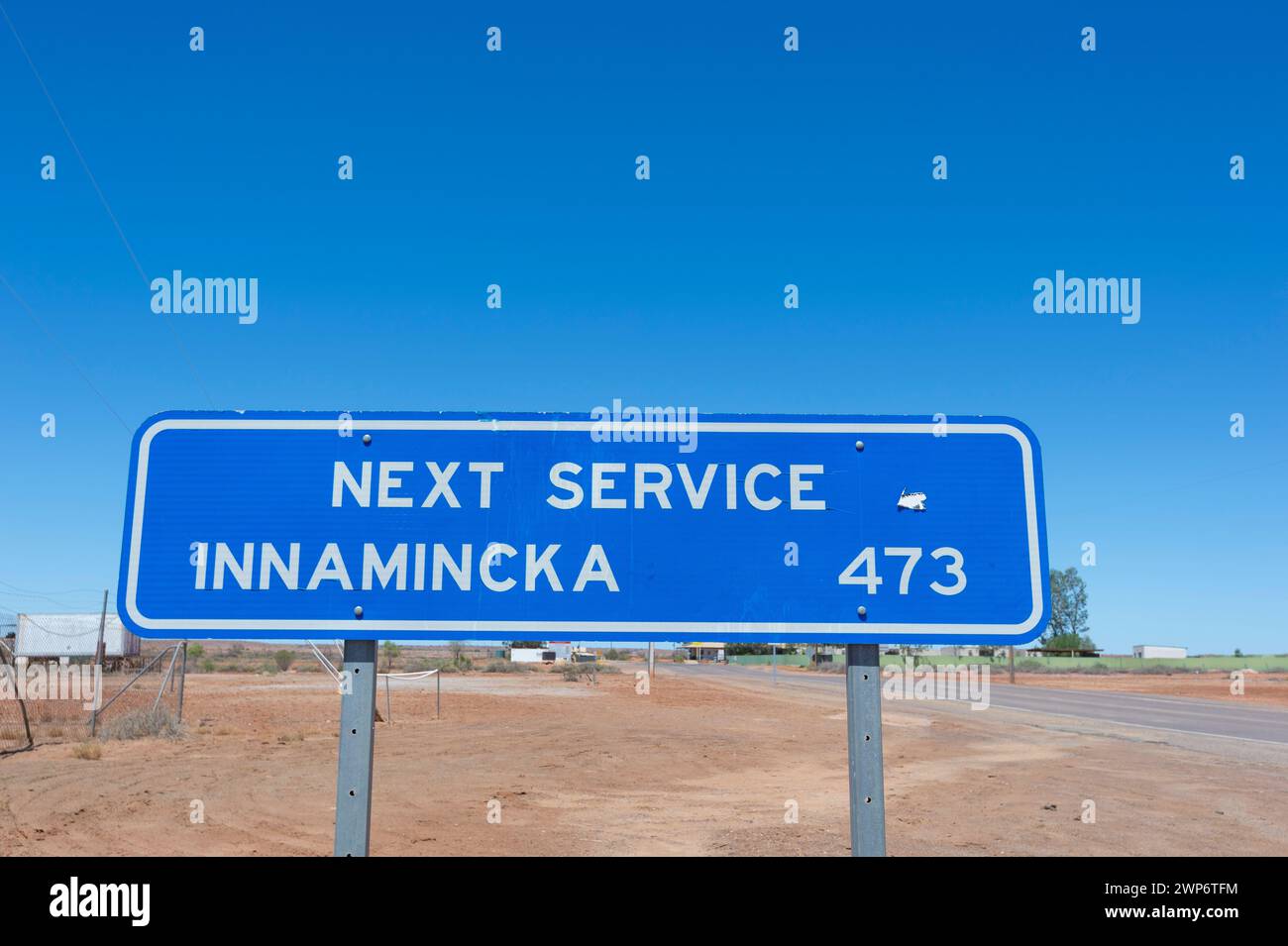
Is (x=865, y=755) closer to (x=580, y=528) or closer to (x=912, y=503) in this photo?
(x=912, y=503)

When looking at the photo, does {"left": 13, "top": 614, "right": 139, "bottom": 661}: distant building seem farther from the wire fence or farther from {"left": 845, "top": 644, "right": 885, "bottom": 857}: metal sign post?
{"left": 845, "top": 644, "right": 885, "bottom": 857}: metal sign post

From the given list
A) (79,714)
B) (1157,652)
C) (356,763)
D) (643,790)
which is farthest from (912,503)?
(1157,652)

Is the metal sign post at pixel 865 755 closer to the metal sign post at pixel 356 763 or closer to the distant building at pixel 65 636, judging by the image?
the metal sign post at pixel 356 763

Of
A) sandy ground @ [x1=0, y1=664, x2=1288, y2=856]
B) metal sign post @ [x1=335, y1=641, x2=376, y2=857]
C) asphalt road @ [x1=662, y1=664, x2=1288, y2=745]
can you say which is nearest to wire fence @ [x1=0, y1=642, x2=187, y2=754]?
sandy ground @ [x1=0, y1=664, x2=1288, y2=856]

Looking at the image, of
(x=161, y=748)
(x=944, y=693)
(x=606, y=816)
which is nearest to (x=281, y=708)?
(x=161, y=748)

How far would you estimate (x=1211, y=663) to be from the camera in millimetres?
80938

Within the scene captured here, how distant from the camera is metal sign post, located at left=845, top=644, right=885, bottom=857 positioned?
200 centimetres

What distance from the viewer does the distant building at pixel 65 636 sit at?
44219 millimetres

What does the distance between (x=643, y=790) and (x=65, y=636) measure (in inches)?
1686

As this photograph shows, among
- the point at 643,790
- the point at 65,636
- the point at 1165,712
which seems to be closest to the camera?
the point at 643,790

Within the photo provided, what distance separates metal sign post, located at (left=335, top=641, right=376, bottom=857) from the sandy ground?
6.76 meters

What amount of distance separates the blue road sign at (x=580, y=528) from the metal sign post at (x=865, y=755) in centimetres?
8

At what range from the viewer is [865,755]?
2.04 m
